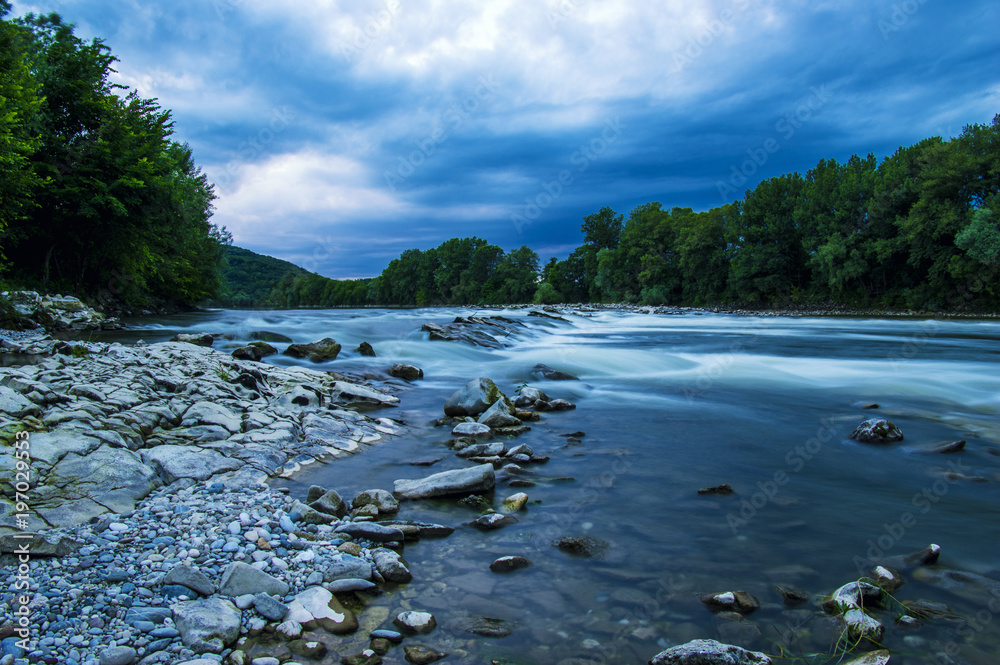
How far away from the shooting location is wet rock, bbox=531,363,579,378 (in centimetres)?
1190

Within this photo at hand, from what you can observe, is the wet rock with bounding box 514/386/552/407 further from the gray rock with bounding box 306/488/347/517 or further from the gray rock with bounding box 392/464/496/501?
the gray rock with bounding box 306/488/347/517

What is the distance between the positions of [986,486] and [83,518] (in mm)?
8303

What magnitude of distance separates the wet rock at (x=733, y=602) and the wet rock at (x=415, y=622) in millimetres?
1752

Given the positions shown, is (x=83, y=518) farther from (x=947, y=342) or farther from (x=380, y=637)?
(x=947, y=342)

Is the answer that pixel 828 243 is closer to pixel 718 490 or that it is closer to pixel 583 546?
pixel 718 490

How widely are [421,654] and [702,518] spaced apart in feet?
9.36

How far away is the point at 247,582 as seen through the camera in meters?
2.97

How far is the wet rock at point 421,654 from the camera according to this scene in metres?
2.58

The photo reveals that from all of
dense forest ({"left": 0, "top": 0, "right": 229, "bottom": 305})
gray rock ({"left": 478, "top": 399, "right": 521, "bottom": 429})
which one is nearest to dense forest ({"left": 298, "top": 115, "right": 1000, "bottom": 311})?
gray rock ({"left": 478, "top": 399, "right": 521, "bottom": 429})

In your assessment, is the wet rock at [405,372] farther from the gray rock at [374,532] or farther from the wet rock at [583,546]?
the wet rock at [583,546]

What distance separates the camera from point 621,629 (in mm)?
2863

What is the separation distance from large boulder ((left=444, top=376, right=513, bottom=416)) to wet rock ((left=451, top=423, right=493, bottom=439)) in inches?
37.8

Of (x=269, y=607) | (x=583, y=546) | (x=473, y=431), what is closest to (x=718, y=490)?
(x=583, y=546)

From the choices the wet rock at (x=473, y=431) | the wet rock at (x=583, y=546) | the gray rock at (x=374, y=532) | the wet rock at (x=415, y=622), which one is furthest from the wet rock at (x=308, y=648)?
the wet rock at (x=473, y=431)
